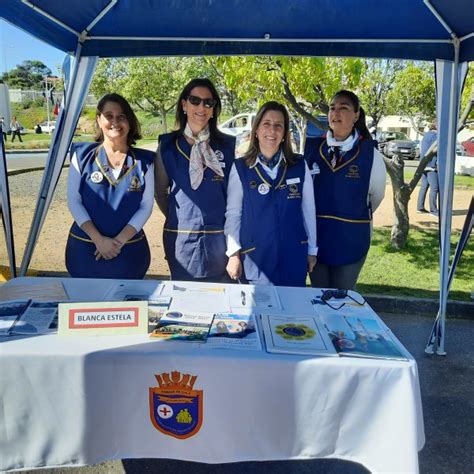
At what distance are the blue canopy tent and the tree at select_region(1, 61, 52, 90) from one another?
3062 cm

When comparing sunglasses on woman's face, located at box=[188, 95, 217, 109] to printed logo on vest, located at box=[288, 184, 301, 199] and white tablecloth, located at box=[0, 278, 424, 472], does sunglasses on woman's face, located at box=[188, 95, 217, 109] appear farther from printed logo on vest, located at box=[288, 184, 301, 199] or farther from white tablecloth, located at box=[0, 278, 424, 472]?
white tablecloth, located at box=[0, 278, 424, 472]

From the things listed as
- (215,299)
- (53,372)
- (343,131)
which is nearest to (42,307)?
(53,372)

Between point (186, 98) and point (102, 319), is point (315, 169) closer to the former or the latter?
point (186, 98)

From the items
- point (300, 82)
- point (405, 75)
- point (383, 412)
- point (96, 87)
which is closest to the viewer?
point (383, 412)

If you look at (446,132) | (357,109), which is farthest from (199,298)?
(446,132)

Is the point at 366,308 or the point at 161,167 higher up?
the point at 161,167

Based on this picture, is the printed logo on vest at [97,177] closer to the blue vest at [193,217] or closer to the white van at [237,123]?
the blue vest at [193,217]

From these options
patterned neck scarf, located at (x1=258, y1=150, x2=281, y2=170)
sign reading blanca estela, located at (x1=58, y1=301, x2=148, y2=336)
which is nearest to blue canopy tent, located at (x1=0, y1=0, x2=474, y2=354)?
patterned neck scarf, located at (x1=258, y1=150, x2=281, y2=170)

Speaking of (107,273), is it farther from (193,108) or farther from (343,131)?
(343,131)

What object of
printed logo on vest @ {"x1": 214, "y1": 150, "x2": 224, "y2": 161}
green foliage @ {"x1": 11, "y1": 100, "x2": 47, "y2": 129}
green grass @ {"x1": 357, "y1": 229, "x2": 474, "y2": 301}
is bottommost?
green grass @ {"x1": 357, "y1": 229, "x2": 474, "y2": 301}

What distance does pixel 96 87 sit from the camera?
24281 mm

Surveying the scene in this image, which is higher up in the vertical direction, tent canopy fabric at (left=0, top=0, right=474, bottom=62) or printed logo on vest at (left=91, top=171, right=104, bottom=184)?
tent canopy fabric at (left=0, top=0, right=474, bottom=62)

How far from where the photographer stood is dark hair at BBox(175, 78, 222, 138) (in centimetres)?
278

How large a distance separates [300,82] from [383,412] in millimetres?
4254
